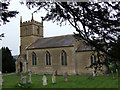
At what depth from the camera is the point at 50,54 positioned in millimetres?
28797

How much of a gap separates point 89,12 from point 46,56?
2593cm

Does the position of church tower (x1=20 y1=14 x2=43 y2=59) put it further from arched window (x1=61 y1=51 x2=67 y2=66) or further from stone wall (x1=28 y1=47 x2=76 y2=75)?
arched window (x1=61 y1=51 x2=67 y2=66)

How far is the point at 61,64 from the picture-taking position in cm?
2748

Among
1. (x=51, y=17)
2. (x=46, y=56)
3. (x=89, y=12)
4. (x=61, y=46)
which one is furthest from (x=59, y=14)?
(x=46, y=56)

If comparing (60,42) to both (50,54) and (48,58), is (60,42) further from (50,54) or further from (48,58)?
(48,58)

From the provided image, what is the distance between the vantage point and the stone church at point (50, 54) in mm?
26145

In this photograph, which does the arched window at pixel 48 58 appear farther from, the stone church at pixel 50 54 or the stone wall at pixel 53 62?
the stone wall at pixel 53 62

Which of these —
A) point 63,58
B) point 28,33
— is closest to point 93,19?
point 63,58

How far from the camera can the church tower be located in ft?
114

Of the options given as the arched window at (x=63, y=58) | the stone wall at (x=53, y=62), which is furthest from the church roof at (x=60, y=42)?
the arched window at (x=63, y=58)

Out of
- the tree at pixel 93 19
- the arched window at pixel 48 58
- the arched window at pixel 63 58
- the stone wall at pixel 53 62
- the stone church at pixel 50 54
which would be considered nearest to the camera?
the tree at pixel 93 19

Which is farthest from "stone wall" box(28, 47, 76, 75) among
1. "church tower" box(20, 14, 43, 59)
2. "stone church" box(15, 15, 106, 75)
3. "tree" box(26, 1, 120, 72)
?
"tree" box(26, 1, 120, 72)

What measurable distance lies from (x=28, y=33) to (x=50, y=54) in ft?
31.9

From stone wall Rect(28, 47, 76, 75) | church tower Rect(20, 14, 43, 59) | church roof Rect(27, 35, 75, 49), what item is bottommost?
stone wall Rect(28, 47, 76, 75)
